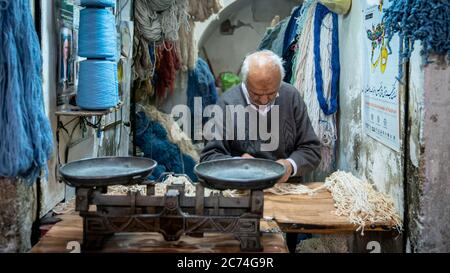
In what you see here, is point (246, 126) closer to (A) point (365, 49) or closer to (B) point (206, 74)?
(A) point (365, 49)

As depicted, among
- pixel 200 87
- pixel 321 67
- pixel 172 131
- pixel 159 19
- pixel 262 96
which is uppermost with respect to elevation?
pixel 159 19

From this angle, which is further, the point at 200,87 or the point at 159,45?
the point at 200,87

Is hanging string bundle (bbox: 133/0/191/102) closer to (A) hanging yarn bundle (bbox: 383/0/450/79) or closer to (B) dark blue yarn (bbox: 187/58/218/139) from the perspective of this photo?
(B) dark blue yarn (bbox: 187/58/218/139)

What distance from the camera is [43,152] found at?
93.7 inches

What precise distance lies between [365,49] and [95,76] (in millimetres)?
1991

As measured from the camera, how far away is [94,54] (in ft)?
10.8

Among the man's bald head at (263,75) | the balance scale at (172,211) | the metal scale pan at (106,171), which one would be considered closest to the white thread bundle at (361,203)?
the man's bald head at (263,75)

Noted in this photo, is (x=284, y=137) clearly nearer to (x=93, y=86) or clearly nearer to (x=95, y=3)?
(x=93, y=86)

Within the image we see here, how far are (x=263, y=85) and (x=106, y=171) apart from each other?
1410mm

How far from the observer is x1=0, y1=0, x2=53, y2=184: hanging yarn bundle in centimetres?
221

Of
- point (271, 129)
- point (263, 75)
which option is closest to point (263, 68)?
point (263, 75)

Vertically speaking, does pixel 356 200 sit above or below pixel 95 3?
below

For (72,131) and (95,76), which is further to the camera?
(72,131)
